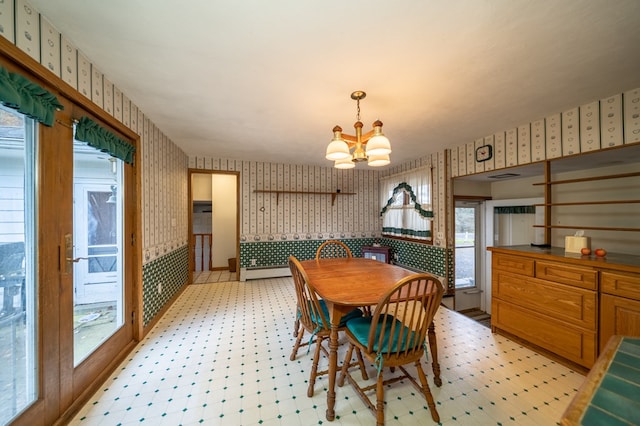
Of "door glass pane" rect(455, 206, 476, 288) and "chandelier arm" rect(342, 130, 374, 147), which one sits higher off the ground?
"chandelier arm" rect(342, 130, 374, 147)

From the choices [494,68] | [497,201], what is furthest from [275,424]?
[497,201]

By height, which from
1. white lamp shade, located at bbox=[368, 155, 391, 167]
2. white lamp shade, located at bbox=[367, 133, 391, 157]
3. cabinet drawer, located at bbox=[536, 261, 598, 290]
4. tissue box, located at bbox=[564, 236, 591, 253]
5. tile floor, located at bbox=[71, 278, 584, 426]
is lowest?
tile floor, located at bbox=[71, 278, 584, 426]

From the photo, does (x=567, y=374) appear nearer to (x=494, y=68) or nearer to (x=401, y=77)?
(x=494, y=68)

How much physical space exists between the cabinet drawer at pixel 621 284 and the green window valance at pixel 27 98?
3.84 m

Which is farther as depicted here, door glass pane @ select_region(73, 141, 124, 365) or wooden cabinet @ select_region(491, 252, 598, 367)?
wooden cabinet @ select_region(491, 252, 598, 367)

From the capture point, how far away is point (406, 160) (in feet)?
14.6

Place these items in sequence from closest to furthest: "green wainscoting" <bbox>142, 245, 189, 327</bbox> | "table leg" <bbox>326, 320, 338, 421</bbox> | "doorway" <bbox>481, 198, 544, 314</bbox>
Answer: "table leg" <bbox>326, 320, 338, 421</bbox>
"green wainscoting" <bbox>142, 245, 189, 327</bbox>
"doorway" <bbox>481, 198, 544, 314</bbox>

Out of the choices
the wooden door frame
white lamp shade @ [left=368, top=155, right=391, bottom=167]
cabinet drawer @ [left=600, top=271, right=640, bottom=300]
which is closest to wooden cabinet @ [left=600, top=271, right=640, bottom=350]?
cabinet drawer @ [left=600, top=271, right=640, bottom=300]

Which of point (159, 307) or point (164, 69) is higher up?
point (164, 69)

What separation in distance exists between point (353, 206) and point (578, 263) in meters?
3.66

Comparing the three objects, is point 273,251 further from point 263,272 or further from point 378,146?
point 378,146

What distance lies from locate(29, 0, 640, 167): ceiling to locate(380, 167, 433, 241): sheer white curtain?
5.57 feet

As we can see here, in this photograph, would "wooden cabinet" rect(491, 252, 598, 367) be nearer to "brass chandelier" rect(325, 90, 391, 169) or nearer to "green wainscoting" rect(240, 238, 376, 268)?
"brass chandelier" rect(325, 90, 391, 169)

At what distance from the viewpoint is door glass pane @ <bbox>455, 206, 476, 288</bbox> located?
439cm
